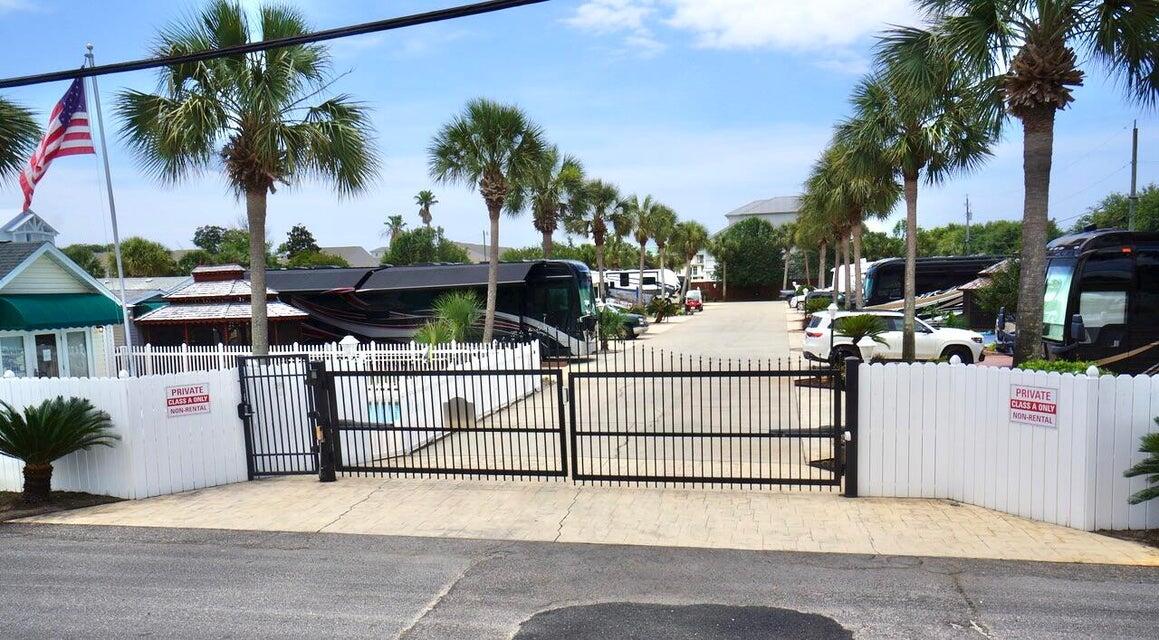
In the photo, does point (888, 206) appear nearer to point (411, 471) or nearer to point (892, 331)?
point (892, 331)

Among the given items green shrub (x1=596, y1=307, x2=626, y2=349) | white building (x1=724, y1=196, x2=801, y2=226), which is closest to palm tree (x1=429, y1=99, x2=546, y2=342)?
green shrub (x1=596, y1=307, x2=626, y2=349)

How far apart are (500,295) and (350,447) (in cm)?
1430

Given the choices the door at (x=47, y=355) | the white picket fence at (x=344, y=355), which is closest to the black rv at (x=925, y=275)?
the white picket fence at (x=344, y=355)

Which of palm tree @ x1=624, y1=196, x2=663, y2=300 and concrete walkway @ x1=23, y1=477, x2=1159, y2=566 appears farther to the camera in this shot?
palm tree @ x1=624, y1=196, x2=663, y2=300

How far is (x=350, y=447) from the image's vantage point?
10422 mm

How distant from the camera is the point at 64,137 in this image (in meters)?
12.2

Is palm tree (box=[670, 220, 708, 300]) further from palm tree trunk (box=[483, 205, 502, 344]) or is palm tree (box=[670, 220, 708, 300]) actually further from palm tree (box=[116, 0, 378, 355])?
palm tree (box=[116, 0, 378, 355])

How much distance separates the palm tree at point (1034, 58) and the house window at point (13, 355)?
1599 cm

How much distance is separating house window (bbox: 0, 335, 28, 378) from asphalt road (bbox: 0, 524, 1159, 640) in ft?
29.4

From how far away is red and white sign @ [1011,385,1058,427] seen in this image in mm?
7480

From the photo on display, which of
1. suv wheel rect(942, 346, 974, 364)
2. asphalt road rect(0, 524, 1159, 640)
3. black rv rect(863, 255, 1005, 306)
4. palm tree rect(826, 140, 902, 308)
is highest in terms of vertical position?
palm tree rect(826, 140, 902, 308)

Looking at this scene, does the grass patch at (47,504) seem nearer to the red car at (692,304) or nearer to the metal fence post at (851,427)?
the metal fence post at (851,427)

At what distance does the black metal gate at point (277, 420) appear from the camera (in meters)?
9.96

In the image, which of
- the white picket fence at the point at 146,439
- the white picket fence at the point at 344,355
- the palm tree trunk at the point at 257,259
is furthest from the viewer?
the white picket fence at the point at 344,355
